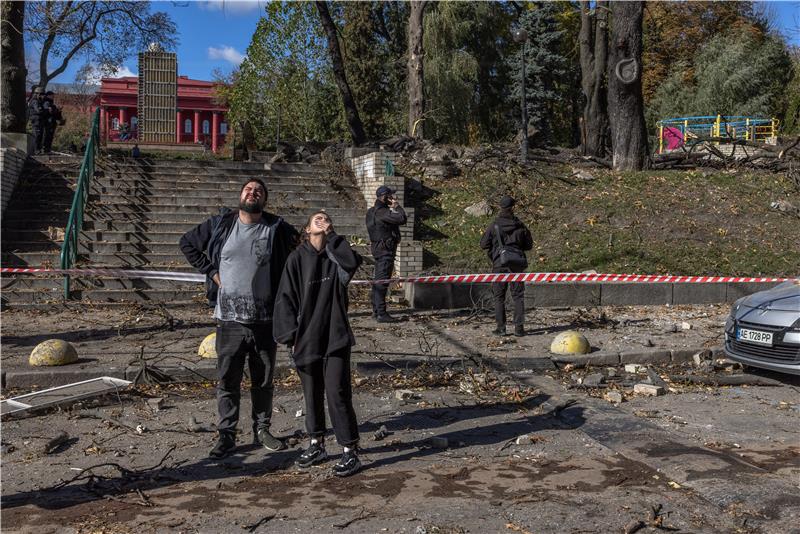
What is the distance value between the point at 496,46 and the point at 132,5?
21.7 m

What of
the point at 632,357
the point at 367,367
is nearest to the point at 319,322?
the point at 367,367

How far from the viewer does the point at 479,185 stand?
17.9m

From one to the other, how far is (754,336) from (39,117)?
16863 millimetres

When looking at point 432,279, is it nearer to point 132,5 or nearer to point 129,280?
point 129,280

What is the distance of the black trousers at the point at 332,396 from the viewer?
17.3 ft

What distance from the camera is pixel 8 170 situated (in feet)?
50.0

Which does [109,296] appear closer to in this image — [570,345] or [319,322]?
[570,345]

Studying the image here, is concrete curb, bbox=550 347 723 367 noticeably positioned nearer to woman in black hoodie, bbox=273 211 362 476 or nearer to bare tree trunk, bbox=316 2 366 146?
woman in black hoodie, bbox=273 211 362 476

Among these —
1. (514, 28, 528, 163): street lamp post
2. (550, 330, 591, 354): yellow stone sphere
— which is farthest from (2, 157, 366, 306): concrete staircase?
(550, 330, 591, 354): yellow stone sphere

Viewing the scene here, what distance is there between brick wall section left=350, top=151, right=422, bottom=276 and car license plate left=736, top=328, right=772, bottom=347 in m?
6.46

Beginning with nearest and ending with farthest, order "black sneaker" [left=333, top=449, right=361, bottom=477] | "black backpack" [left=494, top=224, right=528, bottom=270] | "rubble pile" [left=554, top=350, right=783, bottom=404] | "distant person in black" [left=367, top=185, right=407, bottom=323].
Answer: "black sneaker" [left=333, top=449, right=361, bottom=477] → "rubble pile" [left=554, top=350, right=783, bottom=404] → "black backpack" [left=494, top=224, right=528, bottom=270] → "distant person in black" [left=367, top=185, right=407, bottom=323]

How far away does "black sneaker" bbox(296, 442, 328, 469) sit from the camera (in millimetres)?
5332

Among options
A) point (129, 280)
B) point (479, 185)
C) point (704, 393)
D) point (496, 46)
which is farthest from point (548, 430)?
point (496, 46)

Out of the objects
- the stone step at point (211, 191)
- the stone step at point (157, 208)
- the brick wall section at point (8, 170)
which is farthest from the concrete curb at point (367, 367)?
the stone step at point (211, 191)
